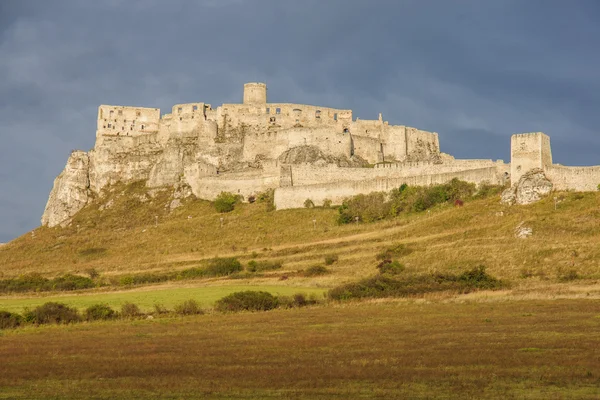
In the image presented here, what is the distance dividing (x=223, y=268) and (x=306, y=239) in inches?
377

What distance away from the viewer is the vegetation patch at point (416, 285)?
110ft

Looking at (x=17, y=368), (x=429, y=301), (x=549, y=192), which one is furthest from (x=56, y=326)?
(x=549, y=192)

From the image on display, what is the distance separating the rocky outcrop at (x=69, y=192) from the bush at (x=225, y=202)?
17627 mm

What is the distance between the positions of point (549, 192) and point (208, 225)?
89.2 ft

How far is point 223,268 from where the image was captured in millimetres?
46875

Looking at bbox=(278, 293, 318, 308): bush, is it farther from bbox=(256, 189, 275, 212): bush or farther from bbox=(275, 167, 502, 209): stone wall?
bbox=(256, 189, 275, 212): bush

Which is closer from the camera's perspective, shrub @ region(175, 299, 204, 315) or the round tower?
shrub @ region(175, 299, 204, 315)

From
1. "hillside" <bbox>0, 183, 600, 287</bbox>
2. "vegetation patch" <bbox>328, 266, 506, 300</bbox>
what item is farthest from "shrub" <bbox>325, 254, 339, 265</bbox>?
"vegetation patch" <bbox>328, 266, 506, 300</bbox>

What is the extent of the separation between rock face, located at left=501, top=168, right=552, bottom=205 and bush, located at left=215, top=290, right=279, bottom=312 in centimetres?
2270

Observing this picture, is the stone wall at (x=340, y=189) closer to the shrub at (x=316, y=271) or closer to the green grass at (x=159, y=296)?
the shrub at (x=316, y=271)

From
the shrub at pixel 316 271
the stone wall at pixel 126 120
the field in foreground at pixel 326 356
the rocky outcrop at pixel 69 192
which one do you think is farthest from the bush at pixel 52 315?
the stone wall at pixel 126 120

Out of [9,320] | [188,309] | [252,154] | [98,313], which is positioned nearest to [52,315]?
[9,320]

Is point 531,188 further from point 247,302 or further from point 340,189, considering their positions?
point 247,302

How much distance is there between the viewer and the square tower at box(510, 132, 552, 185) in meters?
49.3
